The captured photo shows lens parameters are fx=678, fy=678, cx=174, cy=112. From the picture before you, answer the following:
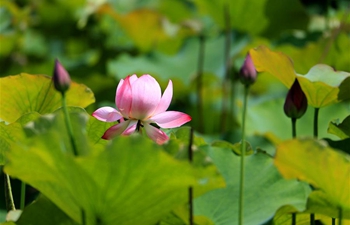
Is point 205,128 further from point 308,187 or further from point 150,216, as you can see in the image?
point 150,216

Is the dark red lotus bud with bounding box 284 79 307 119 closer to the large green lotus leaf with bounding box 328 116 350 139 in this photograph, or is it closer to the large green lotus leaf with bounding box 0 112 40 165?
the large green lotus leaf with bounding box 328 116 350 139

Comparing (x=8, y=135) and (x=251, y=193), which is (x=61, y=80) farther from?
(x=251, y=193)

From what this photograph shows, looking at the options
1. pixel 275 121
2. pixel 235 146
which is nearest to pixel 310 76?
pixel 235 146

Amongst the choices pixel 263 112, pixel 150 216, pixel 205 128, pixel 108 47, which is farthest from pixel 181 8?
pixel 150 216

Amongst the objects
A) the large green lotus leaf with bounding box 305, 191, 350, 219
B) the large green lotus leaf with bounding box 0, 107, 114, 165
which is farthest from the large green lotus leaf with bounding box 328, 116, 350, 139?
the large green lotus leaf with bounding box 0, 107, 114, 165

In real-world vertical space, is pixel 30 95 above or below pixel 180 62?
above

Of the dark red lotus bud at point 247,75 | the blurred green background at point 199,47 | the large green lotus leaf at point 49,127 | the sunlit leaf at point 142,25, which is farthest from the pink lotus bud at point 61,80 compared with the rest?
the sunlit leaf at point 142,25

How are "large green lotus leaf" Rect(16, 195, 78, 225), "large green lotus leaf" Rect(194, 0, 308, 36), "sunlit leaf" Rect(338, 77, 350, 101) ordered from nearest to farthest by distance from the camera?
"large green lotus leaf" Rect(16, 195, 78, 225)
"sunlit leaf" Rect(338, 77, 350, 101)
"large green lotus leaf" Rect(194, 0, 308, 36)
